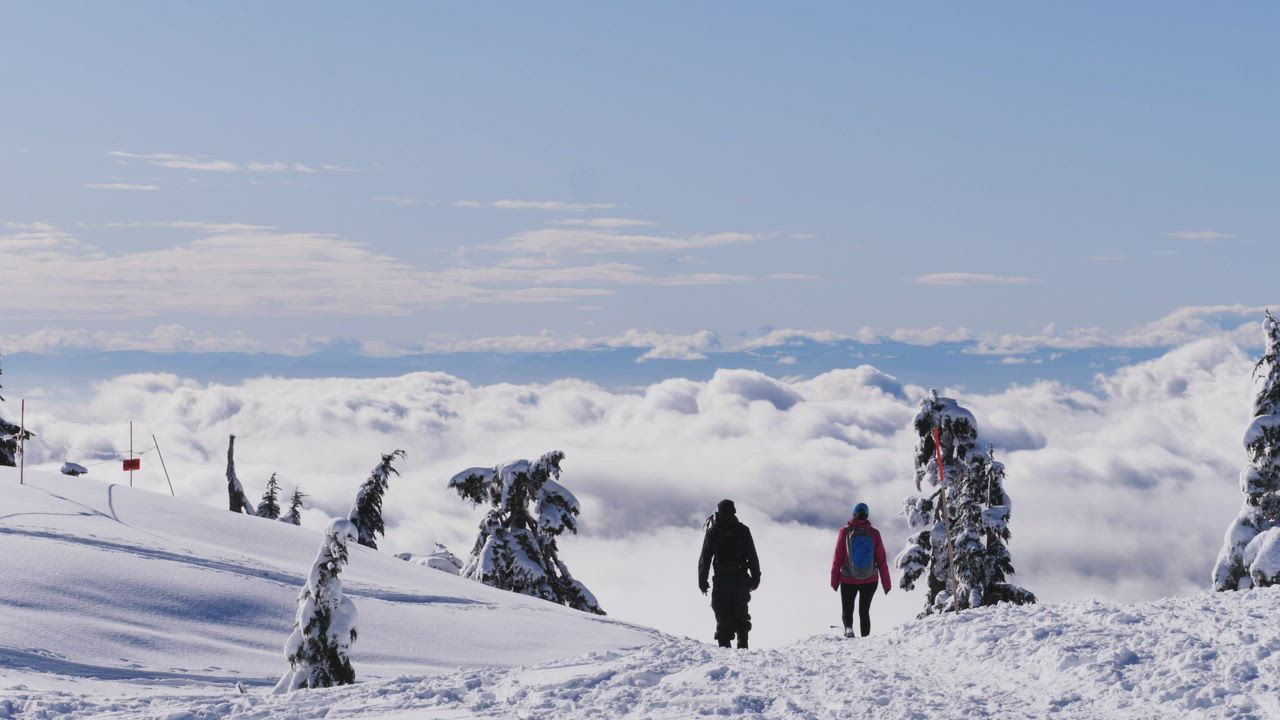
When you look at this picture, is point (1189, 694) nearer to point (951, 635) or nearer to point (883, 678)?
point (883, 678)

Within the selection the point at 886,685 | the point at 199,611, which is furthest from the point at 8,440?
the point at 886,685

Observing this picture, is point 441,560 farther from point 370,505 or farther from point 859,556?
point 859,556

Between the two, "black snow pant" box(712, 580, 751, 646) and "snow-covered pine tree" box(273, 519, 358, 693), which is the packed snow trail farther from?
"snow-covered pine tree" box(273, 519, 358, 693)

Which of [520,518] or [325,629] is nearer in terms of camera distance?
[325,629]

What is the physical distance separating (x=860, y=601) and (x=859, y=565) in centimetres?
69

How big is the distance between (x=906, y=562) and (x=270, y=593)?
668 inches

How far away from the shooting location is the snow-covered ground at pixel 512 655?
10109mm

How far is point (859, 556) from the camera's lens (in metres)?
16.5

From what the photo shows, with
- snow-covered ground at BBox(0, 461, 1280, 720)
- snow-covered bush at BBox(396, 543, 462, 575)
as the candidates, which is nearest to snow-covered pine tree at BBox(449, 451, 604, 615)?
snow-covered bush at BBox(396, 543, 462, 575)

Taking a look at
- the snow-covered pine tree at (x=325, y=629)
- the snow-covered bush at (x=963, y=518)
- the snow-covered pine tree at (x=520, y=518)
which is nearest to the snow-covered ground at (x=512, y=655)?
the snow-covered pine tree at (x=325, y=629)

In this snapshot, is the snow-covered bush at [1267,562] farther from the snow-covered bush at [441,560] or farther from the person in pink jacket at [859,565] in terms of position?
the snow-covered bush at [441,560]

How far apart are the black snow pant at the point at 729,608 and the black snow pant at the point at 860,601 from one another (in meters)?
1.82

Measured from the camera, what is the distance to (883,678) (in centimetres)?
1149

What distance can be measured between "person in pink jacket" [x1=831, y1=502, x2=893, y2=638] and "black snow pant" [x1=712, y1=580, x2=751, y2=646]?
164 cm
